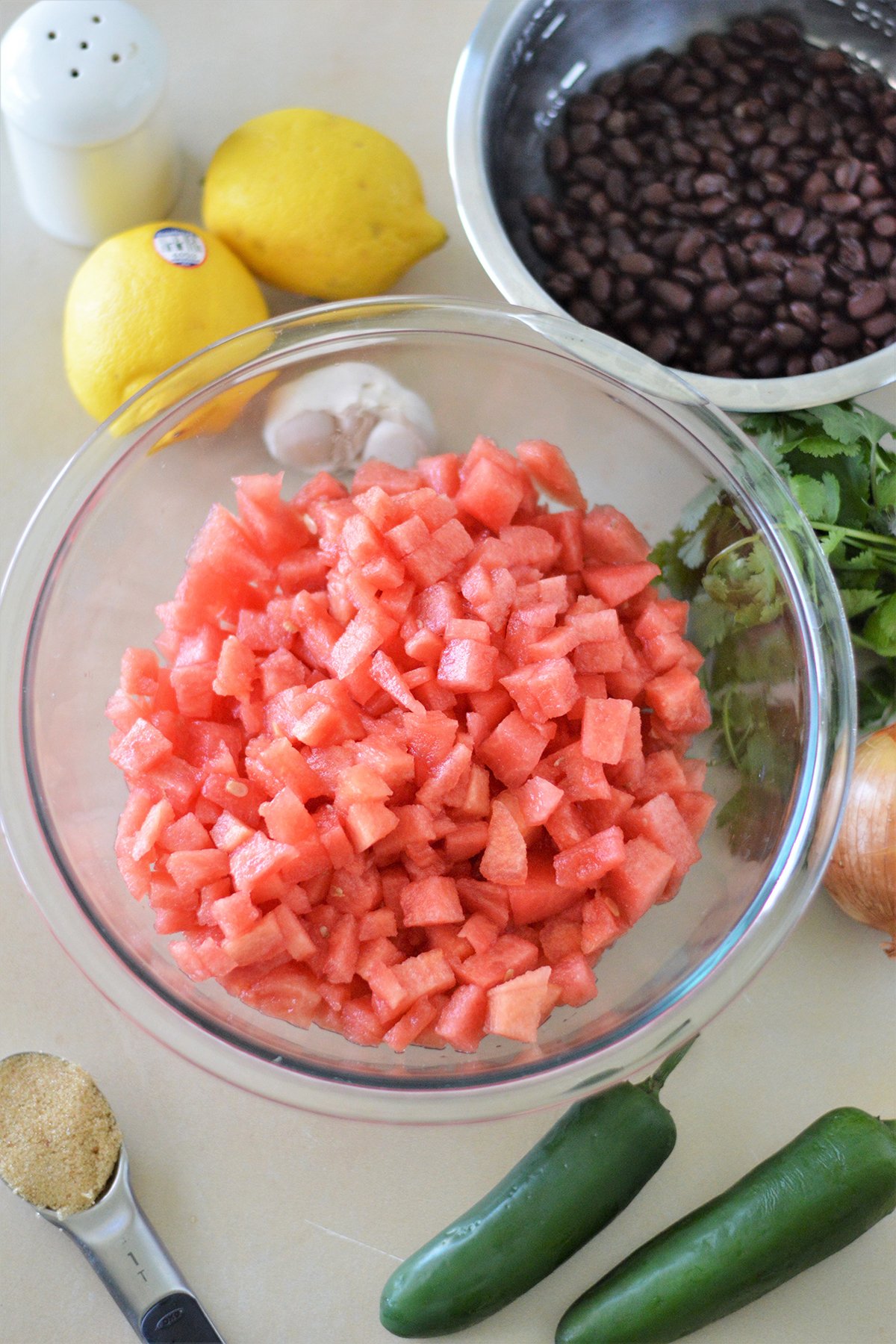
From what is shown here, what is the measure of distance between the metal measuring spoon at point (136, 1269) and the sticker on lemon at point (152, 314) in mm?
1169

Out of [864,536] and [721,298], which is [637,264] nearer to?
[721,298]

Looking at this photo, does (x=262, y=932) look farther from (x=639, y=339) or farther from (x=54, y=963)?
(x=639, y=339)

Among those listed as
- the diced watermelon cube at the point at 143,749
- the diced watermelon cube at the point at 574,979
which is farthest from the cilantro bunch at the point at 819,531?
the diced watermelon cube at the point at 143,749

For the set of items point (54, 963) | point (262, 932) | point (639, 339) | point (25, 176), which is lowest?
point (54, 963)

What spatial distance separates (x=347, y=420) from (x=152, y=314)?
1.13 feet

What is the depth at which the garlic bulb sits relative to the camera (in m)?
1.83

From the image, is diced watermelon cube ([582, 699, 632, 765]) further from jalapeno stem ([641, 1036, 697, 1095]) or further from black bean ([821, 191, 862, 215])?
black bean ([821, 191, 862, 215])

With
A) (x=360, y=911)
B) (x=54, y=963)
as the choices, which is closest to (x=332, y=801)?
(x=360, y=911)

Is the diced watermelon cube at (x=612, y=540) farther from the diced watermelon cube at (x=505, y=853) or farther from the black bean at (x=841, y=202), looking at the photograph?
the black bean at (x=841, y=202)

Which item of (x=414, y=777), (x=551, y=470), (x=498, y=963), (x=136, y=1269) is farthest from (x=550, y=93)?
(x=136, y=1269)

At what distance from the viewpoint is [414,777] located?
1526 mm

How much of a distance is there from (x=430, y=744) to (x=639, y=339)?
2.88 feet

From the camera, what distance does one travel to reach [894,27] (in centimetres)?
213

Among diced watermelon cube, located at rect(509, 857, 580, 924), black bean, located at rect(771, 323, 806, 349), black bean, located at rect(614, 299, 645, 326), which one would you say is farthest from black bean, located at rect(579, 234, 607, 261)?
diced watermelon cube, located at rect(509, 857, 580, 924)
